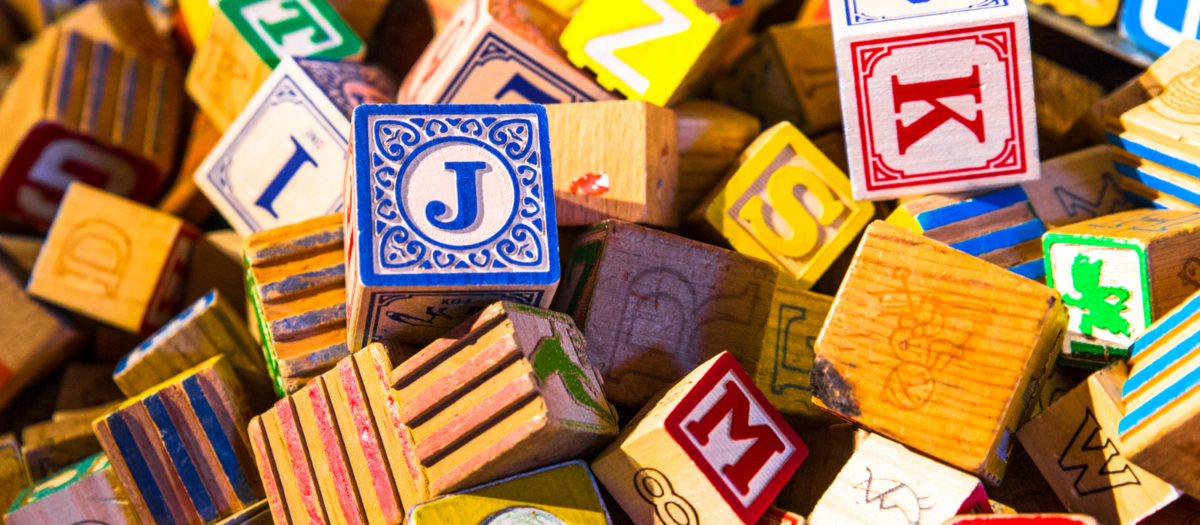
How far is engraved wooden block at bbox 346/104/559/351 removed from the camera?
151 centimetres

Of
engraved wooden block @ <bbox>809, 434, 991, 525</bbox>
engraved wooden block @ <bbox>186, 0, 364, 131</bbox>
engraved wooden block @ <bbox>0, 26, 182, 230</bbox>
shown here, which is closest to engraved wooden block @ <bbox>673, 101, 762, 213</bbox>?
engraved wooden block @ <bbox>809, 434, 991, 525</bbox>

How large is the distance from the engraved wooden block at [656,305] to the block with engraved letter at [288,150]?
834mm

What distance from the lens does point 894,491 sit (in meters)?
1.53

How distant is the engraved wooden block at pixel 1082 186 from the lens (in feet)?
6.73

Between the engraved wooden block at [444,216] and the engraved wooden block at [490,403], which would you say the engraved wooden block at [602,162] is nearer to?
the engraved wooden block at [444,216]

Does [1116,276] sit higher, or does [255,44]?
[1116,276]

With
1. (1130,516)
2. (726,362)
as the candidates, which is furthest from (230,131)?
(1130,516)

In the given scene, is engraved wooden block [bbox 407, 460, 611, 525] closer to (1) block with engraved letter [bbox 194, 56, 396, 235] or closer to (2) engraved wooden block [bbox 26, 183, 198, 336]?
(1) block with engraved letter [bbox 194, 56, 396, 235]

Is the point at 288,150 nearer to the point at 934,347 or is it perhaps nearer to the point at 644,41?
the point at 644,41

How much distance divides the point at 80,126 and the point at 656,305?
90.9 inches

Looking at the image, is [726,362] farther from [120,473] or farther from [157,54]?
[157,54]

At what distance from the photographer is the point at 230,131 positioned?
2.33 m

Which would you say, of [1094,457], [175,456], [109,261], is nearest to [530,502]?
[175,456]

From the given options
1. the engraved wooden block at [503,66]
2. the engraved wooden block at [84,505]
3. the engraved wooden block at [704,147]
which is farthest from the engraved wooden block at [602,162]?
the engraved wooden block at [84,505]
